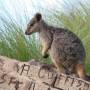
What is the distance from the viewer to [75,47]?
5.75m

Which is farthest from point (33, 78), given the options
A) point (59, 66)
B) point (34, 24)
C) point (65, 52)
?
point (34, 24)

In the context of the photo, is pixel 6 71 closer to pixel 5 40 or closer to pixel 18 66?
pixel 18 66

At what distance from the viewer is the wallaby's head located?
6.14m

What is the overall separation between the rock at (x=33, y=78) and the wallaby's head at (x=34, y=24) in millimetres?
562

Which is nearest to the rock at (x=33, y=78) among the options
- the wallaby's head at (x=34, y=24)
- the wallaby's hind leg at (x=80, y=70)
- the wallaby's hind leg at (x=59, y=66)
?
the wallaby's hind leg at (x=59, y=66)

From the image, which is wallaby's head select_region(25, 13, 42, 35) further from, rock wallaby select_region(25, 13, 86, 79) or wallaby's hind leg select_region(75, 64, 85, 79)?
wallaby's hind leg select_region(75, 64, 85, 79)

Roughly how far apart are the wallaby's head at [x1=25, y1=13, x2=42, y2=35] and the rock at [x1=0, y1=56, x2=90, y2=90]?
0.56 m

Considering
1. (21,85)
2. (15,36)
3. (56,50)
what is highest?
(15,36)

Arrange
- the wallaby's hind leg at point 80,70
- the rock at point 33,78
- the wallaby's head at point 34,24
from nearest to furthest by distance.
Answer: the rock at point 33,78 < the wallaby's hind leg at point 80,70 < the wallaby's head at point 34,24

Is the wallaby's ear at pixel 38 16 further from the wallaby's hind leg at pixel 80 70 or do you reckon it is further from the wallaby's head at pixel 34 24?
the wallaby's hind leg at pixel 80 70

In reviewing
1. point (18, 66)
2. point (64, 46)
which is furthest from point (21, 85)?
point (64, 46)

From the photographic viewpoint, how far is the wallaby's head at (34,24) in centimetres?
614

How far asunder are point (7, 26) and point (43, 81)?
109 inches

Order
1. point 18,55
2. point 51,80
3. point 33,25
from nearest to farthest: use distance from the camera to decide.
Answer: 1. point 51,80
2. point 33,25
3. point 18,55
